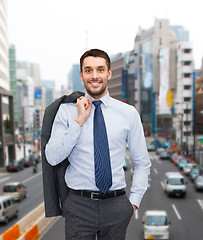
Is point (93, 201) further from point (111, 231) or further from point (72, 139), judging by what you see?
point (72, 139)

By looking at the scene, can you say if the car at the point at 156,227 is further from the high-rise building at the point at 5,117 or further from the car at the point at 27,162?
the car at the point at 27,162

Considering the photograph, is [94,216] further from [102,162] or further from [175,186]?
[175,186]

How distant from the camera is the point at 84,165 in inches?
105

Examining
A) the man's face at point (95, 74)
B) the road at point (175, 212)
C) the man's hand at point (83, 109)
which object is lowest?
the road at point (175, 212)

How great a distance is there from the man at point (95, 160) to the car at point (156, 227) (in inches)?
391

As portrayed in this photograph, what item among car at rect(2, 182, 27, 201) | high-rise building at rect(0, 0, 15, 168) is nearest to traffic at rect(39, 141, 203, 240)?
car at rect(2, 182, 27, 201)

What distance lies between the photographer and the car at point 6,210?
15.8 m

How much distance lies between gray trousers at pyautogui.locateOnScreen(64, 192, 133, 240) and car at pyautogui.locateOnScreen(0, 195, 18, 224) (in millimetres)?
14351

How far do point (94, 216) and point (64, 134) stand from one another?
0.73 metres

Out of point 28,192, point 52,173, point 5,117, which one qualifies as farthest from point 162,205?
point 5,117

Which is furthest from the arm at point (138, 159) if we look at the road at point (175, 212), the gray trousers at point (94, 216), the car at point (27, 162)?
the car at point (27, 162)

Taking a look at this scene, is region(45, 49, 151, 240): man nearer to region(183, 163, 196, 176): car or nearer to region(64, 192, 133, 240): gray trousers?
region(64, 192, 133, 240): gray trousers

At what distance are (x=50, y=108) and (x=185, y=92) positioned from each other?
5566 cm

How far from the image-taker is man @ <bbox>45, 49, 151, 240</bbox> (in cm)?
262
